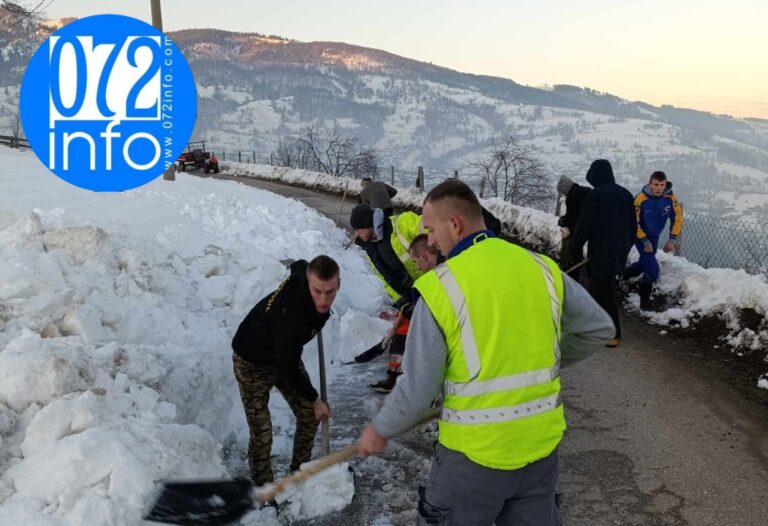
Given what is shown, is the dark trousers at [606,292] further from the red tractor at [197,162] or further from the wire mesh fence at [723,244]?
the red tractor at [197,162]

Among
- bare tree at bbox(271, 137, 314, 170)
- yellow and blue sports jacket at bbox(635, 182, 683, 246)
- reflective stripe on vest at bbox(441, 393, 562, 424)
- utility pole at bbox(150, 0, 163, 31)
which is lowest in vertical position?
bare tree at bbox(271, 137, 314, 170)

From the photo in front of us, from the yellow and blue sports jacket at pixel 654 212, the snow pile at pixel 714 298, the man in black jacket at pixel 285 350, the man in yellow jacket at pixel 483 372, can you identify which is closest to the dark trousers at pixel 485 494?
the man in yellow jacket at pixel 483 372

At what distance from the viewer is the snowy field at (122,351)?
2.90 metres

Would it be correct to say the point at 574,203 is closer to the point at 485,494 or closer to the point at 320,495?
the point at 320,495

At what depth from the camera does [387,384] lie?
18.7ft

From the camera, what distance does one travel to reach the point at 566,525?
11.8 ft

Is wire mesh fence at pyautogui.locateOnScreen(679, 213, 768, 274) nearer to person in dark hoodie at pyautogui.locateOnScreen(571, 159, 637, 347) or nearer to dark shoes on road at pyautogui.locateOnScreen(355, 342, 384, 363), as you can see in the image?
person in dark hoodie at pyautogui.locateOnScreen(571, 159, 637, 347)

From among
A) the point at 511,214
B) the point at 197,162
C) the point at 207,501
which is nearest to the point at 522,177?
the point at 197,162

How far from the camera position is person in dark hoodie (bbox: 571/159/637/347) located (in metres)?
6.21

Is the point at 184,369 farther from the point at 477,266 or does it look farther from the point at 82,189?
the point at 82,189

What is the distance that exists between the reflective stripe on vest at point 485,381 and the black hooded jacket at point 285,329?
5.13ft

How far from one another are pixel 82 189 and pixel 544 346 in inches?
417

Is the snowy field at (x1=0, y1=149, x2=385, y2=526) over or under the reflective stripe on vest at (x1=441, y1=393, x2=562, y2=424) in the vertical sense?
under

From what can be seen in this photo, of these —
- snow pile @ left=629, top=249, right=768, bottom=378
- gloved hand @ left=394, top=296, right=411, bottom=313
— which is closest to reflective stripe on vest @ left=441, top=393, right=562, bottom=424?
gloved hand @ left=394, top=296, right=411, bottom=313
